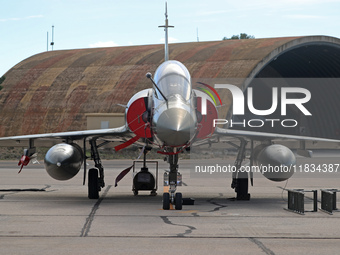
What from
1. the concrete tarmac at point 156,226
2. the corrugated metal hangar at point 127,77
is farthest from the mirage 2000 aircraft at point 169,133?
the corrugated metal hangar at point 127,77

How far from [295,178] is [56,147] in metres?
12.5

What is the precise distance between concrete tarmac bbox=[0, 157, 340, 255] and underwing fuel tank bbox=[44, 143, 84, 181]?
0.74 m

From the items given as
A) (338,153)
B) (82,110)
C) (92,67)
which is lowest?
(338,153)

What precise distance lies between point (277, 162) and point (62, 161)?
16.6ft

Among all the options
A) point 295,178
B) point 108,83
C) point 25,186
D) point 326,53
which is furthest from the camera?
point 108,83

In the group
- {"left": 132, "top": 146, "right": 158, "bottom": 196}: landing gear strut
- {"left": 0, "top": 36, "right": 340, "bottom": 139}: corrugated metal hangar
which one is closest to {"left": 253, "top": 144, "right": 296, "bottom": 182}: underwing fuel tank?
{"left": 132, "top": 146, "right": 158, "bottom": 196}: landing gear strut

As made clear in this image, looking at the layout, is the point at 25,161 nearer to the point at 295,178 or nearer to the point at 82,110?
the point at 295,178

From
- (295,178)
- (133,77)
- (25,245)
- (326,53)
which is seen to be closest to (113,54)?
(133,77)

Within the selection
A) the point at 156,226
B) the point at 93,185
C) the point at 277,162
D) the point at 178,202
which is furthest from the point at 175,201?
the point at 93,185

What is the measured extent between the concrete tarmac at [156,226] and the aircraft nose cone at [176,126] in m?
1.53

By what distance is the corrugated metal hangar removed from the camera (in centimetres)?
3929

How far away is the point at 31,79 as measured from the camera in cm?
4578

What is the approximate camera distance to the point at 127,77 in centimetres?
4225

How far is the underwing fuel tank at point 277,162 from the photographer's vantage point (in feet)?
45.3
